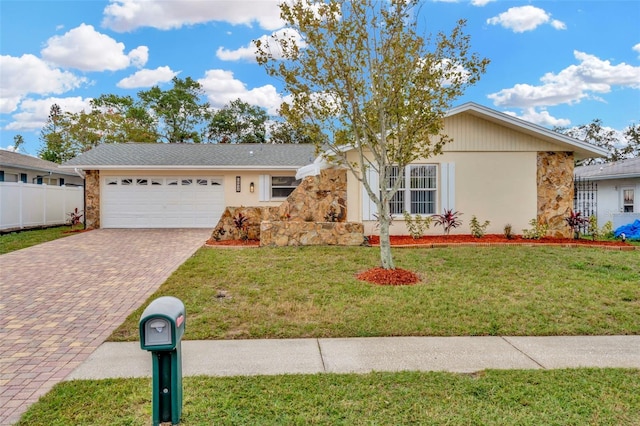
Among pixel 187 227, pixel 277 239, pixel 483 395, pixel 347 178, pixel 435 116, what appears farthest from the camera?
pixel 187 227

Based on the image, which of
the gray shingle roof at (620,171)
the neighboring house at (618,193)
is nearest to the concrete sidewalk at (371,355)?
the neighboring house at (618,193)

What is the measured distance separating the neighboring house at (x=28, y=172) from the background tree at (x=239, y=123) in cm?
1305

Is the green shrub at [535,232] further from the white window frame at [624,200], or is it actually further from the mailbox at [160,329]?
the mailbox at [160,329]

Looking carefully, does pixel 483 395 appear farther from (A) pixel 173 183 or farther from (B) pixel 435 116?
(A) pixel 173 183

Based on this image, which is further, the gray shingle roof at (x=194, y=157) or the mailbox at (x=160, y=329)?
the gray shingle roof at (x=194, y=157)

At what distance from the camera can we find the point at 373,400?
9.77ft

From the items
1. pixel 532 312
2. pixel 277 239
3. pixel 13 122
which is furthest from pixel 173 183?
pixel 13 122

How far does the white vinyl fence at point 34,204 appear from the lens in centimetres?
1457

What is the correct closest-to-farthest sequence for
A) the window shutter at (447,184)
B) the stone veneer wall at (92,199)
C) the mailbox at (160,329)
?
the mailbox at (160,329) < the window shutter at (447,184) < the stone veneer wall at (92,199)

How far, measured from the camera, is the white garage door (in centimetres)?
1650

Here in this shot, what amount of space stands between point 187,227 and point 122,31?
10.9 m

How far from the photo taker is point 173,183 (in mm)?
16734

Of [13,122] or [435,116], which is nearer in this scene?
[435,116]

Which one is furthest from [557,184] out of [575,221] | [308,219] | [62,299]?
[62,299]
